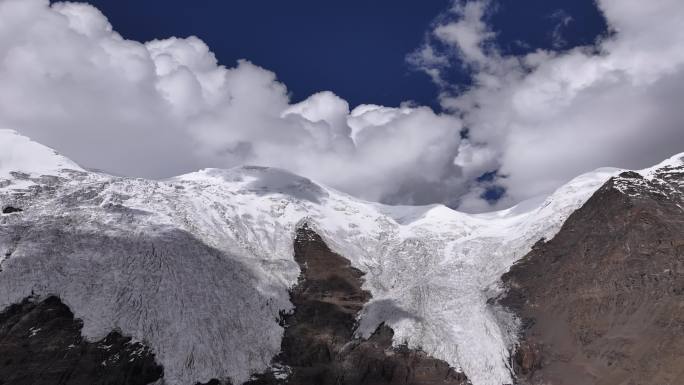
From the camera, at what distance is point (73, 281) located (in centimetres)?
8700

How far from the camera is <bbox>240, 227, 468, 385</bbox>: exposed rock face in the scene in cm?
8675

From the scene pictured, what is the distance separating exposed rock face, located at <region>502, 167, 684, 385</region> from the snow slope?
431 cm

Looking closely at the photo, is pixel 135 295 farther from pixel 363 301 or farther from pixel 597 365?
pixel 597 365

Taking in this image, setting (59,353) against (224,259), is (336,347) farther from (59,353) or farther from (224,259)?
(59,353)

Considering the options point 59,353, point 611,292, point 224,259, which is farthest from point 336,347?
point 611,292

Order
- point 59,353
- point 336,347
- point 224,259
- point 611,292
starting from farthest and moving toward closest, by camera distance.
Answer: point 224,259 < point 336,347 < point 611,292 < point 59,353

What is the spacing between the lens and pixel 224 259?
4055 inches

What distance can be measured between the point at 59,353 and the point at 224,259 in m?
29.6

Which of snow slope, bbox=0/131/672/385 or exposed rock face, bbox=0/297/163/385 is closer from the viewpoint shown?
exposed rock face, bbox=0/297/163/385

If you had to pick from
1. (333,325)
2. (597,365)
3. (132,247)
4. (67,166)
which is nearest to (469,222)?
(333,325)

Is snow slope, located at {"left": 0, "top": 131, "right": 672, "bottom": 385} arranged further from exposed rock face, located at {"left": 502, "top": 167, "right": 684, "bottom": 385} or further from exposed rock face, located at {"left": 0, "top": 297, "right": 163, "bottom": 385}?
exposed rock face, located at {"left": 502, "top": 167, "right": 684, "bottom": 385}

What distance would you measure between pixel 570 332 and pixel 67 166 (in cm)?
8254

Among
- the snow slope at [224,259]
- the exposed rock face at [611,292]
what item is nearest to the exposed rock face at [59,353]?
the snow slope at [224,259]

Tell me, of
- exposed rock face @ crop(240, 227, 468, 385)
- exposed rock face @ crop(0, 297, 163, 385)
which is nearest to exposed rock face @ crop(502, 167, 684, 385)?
exposed rock face @ crop(240, 227, 468, 385)
